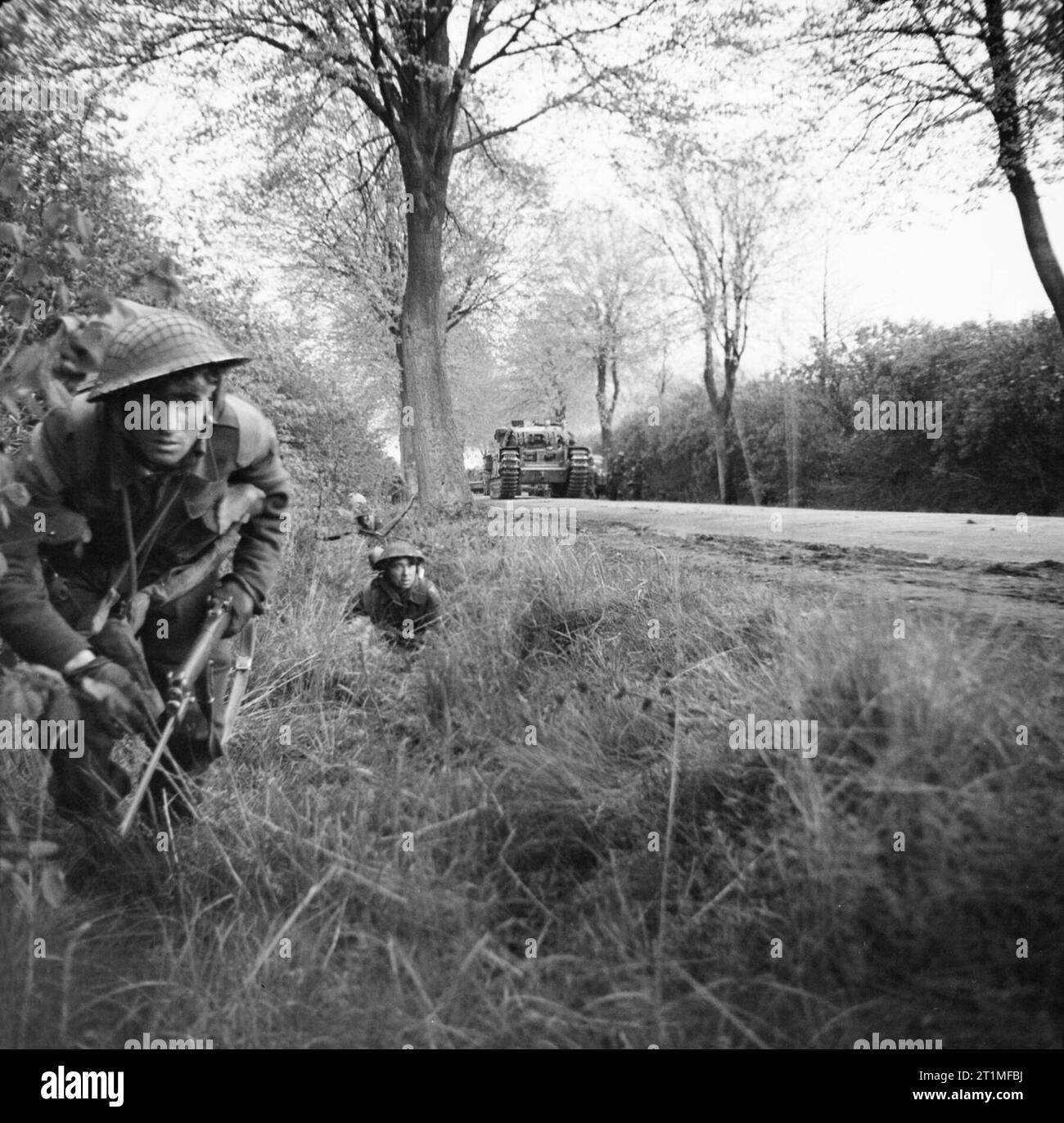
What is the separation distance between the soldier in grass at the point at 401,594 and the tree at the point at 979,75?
11.0ft

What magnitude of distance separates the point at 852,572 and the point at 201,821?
373 centimetres

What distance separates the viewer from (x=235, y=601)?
8.43ft

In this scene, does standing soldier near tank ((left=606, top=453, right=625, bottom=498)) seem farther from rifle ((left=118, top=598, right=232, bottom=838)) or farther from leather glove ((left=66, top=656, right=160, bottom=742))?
leather glove ((left=66, top=656, right=160, bottom=742))

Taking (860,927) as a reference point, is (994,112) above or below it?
above

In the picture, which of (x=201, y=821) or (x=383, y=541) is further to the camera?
(x=383, y=541)

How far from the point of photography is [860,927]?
5.02 feet

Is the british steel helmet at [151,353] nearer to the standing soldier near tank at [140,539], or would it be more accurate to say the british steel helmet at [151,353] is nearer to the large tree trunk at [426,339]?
the standing soldier near tank at [140,539]

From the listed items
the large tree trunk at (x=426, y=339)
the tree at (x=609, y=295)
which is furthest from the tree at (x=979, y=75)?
the tree at (x=609, y=295)

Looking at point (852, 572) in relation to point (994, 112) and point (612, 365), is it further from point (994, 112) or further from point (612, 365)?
point (612, 365)

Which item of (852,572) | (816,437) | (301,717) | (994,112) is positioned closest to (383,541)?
(301,717)

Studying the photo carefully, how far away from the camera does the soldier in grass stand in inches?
175

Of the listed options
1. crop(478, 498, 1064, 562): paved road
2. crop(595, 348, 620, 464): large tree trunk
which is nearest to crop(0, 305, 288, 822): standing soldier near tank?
crop(478, 498, 1064, 562): paved road

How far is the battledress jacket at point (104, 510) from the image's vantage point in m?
2.02

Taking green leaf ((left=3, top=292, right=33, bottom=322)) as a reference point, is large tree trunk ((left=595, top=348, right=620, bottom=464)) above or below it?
above
